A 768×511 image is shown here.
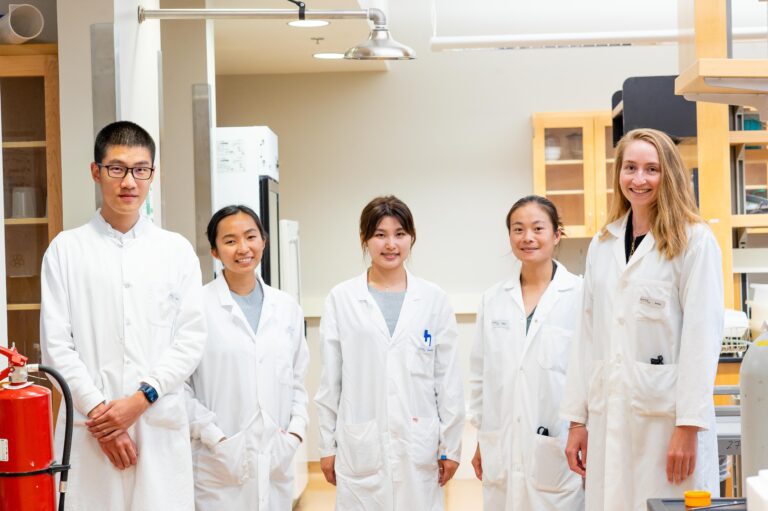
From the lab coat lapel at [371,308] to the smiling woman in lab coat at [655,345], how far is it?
29.4 inches

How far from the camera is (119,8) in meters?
3.05

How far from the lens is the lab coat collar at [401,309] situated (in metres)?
3.11

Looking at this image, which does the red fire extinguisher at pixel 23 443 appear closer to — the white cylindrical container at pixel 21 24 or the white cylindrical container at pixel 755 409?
the white cylindrical container at pixel 755 409

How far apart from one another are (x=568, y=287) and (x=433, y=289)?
431mm

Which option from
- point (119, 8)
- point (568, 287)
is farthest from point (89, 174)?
point (568, 287)

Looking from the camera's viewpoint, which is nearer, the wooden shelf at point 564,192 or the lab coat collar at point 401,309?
the lab coat collar at point 401,309

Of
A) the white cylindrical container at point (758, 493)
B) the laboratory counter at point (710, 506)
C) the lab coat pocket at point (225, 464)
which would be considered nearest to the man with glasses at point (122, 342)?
the lab coat pocket at point (225, 464)

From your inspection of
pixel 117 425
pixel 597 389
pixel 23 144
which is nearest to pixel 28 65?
pixel 23 144

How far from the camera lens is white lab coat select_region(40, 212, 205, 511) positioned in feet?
8.43

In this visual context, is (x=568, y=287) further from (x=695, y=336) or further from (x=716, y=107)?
(x=716, y=107)

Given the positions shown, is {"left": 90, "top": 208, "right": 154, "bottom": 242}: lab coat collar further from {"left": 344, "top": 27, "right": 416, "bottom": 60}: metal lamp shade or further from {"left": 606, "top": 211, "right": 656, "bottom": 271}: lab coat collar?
{"left": 606, "top": 211, "right": 656, "bottom": 271}: lab coat collar

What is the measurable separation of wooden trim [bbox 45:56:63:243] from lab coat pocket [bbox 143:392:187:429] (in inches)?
37.0

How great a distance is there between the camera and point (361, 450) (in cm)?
305

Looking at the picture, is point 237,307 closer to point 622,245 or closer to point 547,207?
point 547,207
